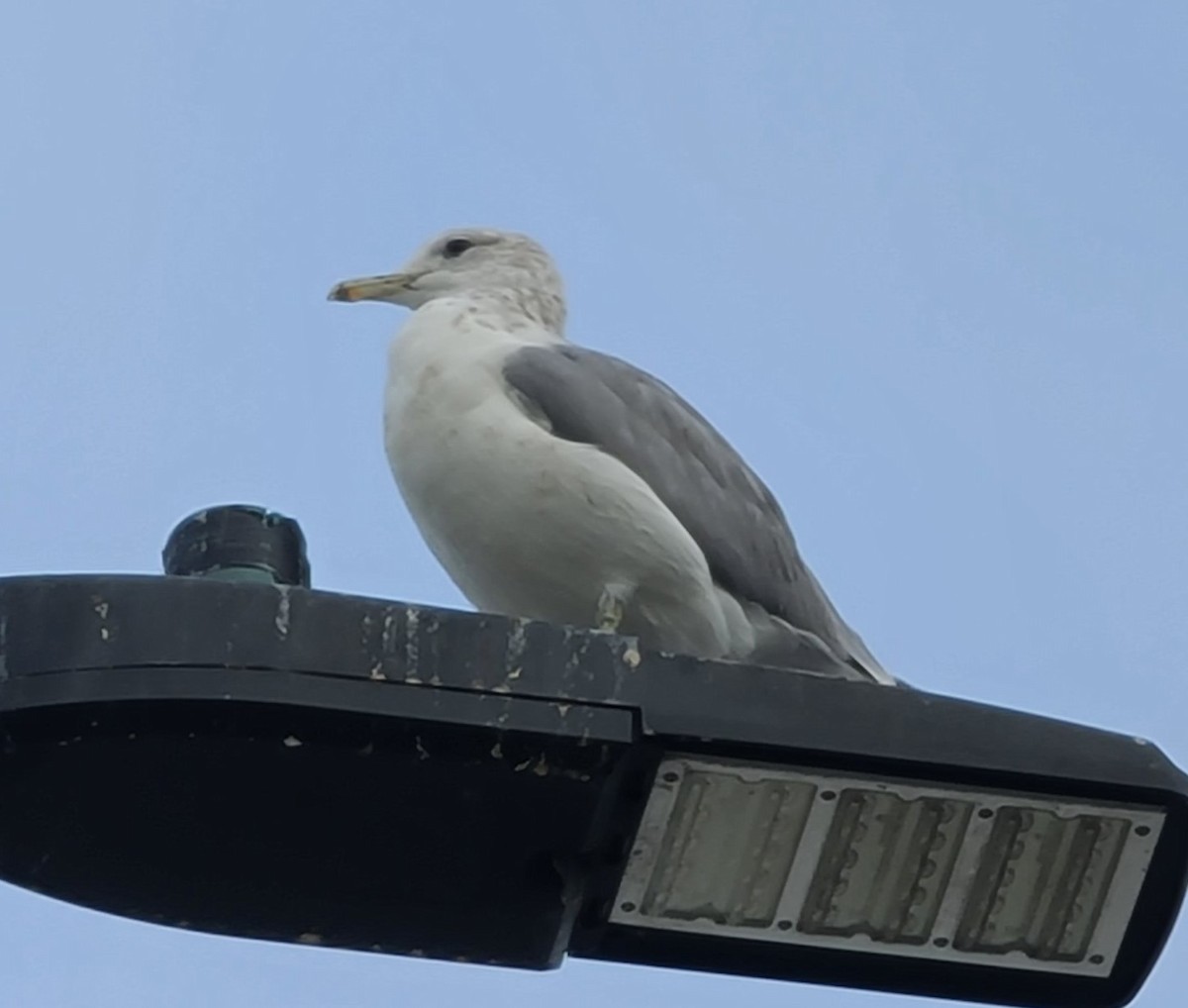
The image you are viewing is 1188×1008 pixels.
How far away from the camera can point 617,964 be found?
2.34 metres

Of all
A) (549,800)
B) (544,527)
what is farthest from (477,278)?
(549,800)

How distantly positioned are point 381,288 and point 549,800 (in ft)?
6.58

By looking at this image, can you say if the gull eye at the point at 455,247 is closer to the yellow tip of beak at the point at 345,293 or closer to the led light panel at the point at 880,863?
the yellow tip of beak at the point at 345,293

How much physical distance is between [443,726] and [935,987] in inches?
21.3

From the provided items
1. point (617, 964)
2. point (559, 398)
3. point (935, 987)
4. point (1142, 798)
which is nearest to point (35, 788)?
point (617, 964)

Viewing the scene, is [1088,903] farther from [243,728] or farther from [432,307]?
[432,307]

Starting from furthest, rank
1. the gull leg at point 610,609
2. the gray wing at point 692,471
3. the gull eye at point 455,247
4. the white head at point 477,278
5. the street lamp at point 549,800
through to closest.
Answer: the gull eye at point 455,247 → the white head at point 477,278 → the gray wing at point 692,471 → the gull leg at point 610,609 → the street lamp at point 549,800

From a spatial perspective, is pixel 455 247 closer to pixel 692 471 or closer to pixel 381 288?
pixel 381 288

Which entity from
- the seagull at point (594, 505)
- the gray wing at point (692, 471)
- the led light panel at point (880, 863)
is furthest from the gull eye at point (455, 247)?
the led light panel at point (880, 863)

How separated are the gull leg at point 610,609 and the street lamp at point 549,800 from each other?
2.57 feet

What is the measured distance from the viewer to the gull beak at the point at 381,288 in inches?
160

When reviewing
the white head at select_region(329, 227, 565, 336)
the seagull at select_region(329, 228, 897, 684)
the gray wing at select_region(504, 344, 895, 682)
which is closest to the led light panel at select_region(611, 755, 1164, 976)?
the seagull at select_region(329, 228, 897, 684)

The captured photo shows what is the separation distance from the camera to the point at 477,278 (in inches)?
157

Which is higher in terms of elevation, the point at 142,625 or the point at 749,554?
the point at 749,554
